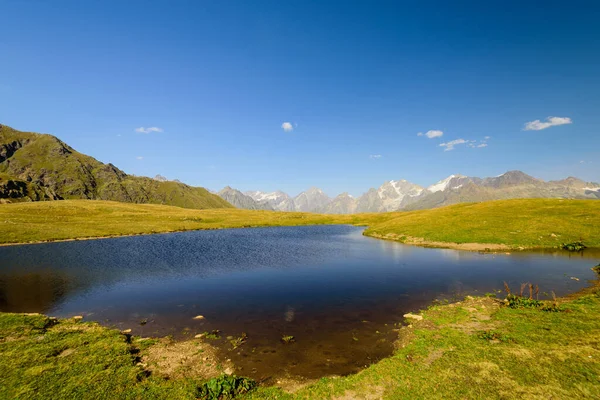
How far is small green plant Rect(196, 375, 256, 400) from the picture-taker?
13.9 m

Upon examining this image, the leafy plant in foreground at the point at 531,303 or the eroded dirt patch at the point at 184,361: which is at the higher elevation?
the leafy plant in foreground at the point at 531,303

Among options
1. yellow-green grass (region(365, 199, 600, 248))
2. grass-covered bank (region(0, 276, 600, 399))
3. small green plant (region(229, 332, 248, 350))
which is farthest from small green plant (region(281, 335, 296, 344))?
yellow-green grass (region(365, 199, 600, 248))

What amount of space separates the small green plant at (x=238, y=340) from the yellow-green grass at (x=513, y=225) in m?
58.7

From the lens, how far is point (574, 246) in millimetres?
52250

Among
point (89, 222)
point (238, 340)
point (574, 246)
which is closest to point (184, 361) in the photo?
point (238, 340)

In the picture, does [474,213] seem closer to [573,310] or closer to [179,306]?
[573,310]

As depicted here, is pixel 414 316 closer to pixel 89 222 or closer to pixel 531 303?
pixel 531 303

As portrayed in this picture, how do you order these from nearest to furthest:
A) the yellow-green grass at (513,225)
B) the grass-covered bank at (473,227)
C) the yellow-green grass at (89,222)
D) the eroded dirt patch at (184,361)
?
the eroded dirt patch at (184,361) < the yellow-green grass at (513,225) < the grass-covered bank at (473,227) < the yellow-green grass at (89,222)

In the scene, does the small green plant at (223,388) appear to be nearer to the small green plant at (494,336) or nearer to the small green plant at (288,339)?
the small green plant at (288,339)

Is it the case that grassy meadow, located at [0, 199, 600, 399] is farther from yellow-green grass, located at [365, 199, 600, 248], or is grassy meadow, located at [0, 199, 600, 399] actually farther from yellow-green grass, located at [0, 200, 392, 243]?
yellow-green grass, located at [0, 200, 392, 243]

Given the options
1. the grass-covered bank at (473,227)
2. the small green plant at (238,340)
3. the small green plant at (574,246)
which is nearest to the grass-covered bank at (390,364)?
the small green plant at (238,340)

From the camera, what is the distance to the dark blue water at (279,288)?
21.9 meters

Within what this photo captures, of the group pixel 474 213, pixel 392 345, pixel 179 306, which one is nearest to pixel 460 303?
pixel 392 345

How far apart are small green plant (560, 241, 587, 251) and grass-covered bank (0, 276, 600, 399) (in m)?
40.4
